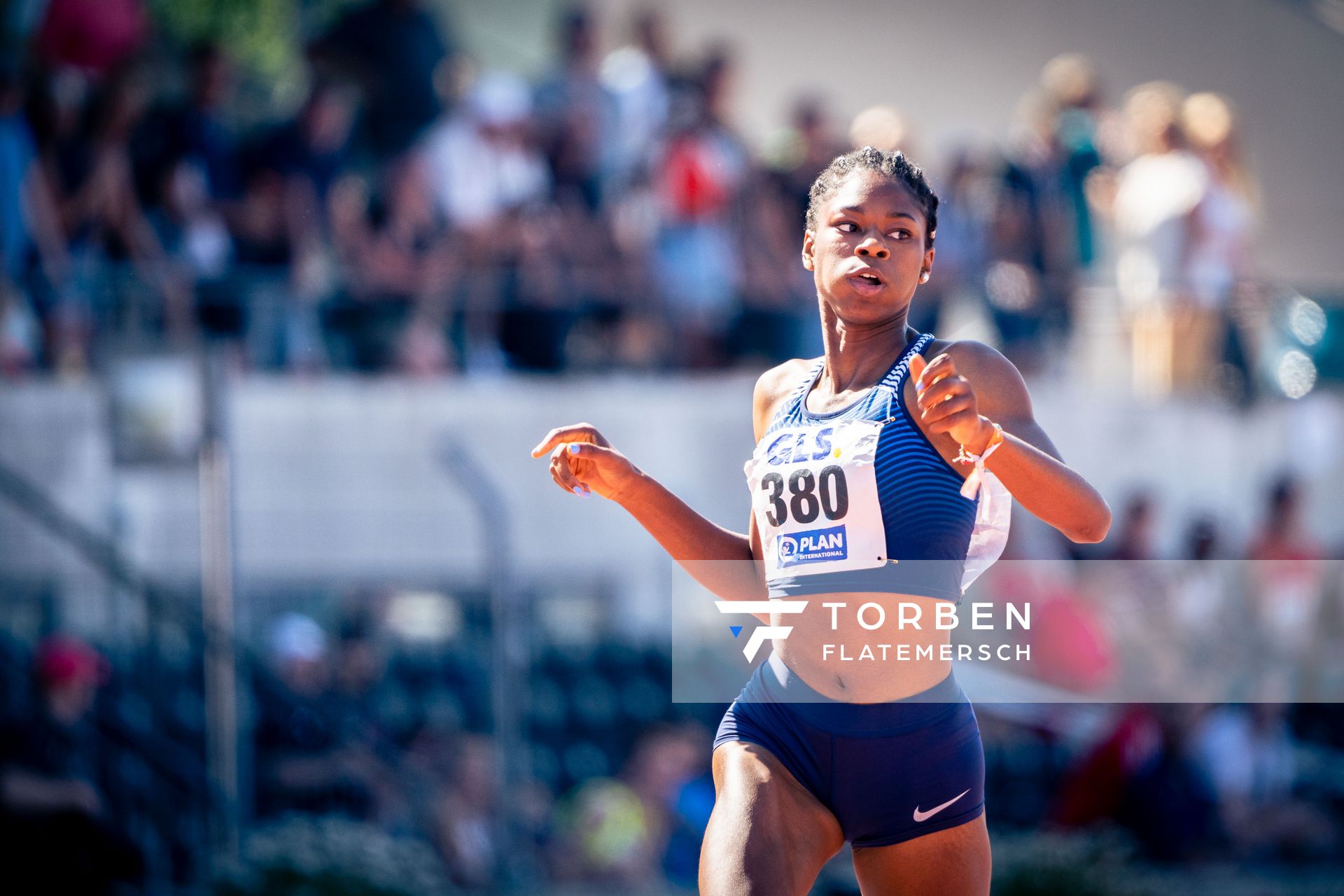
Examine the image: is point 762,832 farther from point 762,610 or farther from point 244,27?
point 244,27

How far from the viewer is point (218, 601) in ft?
26.9

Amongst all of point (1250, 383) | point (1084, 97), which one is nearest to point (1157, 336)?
point (1250, 383)

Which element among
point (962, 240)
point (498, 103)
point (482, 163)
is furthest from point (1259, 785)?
point (498, 103)

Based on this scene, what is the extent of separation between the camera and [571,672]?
8945 mm

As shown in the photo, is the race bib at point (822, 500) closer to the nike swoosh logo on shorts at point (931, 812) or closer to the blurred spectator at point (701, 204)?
the nike swoosh logo on shorts at point (931, 812)

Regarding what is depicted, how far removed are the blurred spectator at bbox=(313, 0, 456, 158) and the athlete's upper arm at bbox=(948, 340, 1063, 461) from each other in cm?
682

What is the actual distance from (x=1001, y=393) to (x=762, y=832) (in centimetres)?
102

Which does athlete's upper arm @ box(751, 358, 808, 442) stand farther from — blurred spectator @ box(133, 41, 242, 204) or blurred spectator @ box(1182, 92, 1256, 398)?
blurred spectator @ box(1182, 92, 1256, 398)

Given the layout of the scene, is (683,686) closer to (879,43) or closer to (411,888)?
(411,888)

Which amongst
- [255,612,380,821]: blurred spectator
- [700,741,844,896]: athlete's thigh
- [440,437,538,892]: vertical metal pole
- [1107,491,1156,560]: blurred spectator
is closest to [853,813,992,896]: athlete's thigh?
[700,741,844,896]: athlete's thigh

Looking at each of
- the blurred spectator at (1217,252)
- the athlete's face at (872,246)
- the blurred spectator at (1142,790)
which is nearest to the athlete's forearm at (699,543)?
the athlete's face at (872,246)

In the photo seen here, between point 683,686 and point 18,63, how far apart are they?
5226 millimetres

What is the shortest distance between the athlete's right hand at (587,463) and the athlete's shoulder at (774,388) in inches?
13.8

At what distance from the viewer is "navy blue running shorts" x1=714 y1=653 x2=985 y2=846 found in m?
3.36
